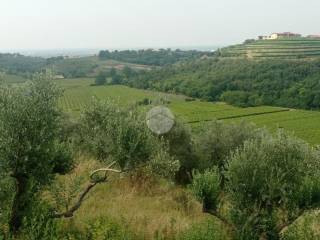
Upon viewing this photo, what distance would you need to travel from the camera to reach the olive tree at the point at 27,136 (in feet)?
33.3

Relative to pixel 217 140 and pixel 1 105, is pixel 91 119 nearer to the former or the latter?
pixel 1 105

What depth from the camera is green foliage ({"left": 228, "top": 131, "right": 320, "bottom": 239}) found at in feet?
39.8

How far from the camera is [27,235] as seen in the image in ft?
33.1

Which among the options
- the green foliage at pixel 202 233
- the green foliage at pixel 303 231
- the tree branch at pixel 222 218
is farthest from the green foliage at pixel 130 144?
the green foliage at pixel 303 231

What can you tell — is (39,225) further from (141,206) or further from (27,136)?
(141,206)

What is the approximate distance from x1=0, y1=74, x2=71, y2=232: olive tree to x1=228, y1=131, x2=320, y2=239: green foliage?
5.22 metres

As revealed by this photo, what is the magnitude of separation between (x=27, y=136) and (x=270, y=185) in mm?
6467

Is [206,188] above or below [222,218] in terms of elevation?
above

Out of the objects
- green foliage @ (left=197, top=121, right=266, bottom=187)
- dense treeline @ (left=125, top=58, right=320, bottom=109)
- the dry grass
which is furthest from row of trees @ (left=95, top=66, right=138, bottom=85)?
the dry grass

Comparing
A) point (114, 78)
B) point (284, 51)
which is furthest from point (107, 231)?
point (284, 51)

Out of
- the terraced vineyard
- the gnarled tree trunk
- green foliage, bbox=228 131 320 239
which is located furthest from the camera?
the terraced vineyard

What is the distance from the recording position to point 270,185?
39.8 ft

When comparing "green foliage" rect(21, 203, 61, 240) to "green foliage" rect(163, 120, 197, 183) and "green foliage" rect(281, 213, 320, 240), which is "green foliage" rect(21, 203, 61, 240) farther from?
"green foliage" rect(163, 120, 197, 183)

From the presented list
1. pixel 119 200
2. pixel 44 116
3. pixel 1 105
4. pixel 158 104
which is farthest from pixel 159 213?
pixel 158 104
